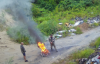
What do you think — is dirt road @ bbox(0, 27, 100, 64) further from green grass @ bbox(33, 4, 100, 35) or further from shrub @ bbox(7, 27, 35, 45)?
green grass @ bbox(33, 4, 100, 35)

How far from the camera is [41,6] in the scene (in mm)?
16516

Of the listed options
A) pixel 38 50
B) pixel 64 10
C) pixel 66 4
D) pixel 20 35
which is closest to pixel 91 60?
pixel 38 50

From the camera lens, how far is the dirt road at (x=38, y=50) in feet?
25.2

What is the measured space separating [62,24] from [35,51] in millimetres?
4616

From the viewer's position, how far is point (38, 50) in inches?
344

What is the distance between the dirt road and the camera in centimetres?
768

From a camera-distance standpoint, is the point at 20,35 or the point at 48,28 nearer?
the point at 20,35

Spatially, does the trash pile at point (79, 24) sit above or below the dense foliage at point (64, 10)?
below

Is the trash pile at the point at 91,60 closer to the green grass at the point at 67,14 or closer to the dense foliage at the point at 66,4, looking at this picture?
the green grass at the point at 67,14

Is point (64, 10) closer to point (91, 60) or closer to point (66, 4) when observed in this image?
point (66, 4)

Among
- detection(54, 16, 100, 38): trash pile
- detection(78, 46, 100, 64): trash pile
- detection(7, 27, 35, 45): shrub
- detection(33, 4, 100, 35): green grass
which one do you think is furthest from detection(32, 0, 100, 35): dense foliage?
detection(78, 46, 100, 64): trash pile

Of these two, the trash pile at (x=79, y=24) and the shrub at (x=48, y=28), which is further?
the trash pile at (x=79, y=24)

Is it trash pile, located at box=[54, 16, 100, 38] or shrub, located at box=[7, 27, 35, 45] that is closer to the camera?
shrub, located at box=[7, 27, 35, 45]

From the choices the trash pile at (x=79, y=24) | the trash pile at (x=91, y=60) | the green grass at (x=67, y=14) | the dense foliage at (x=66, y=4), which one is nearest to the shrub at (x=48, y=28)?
the trash pile at (x=79, y=24)
